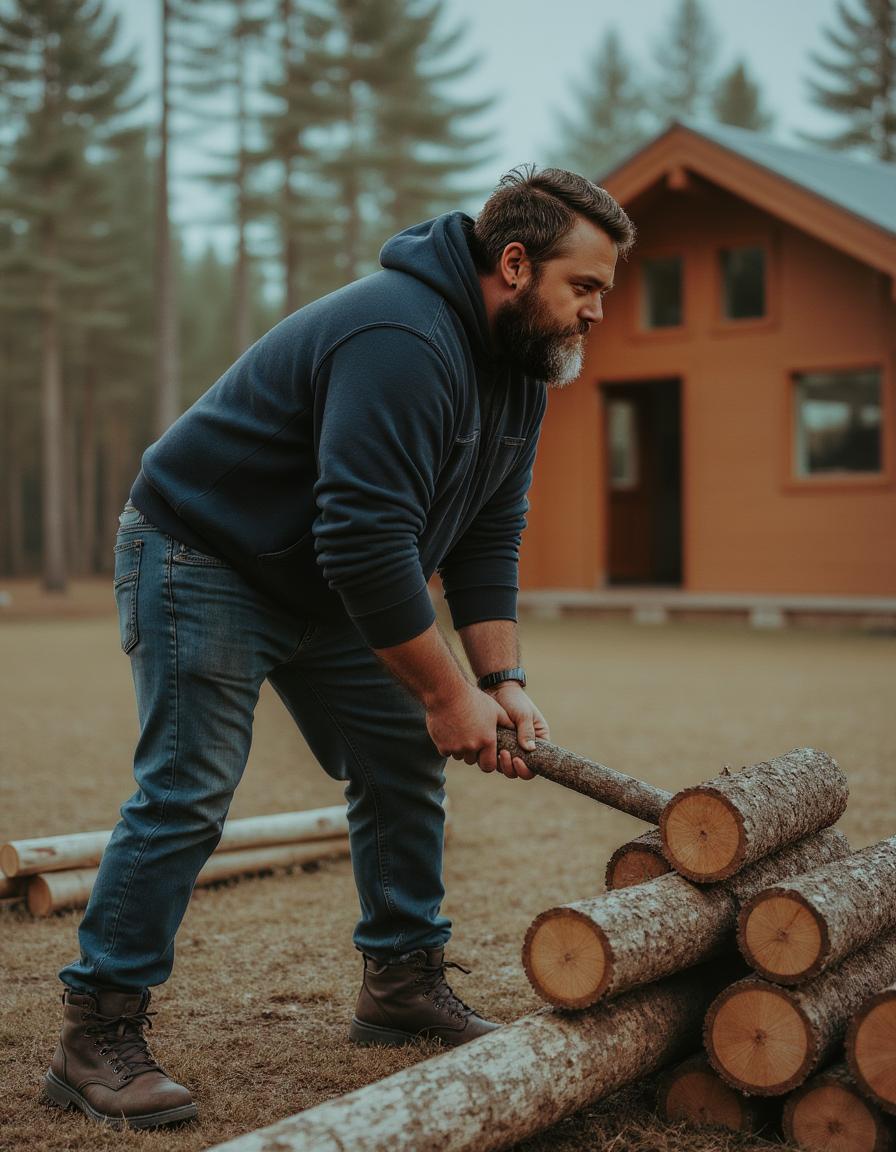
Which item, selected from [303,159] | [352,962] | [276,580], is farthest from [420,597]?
[303,159]

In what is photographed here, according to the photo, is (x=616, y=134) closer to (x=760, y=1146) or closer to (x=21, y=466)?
(x=21, y=466)

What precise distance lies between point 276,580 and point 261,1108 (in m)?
1.18

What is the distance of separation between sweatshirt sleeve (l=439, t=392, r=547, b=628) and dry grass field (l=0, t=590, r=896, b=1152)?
112cm

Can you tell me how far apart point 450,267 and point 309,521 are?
65 centimetres

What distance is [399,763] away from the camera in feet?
10.7

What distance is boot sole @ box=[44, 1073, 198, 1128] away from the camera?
8.97 feet

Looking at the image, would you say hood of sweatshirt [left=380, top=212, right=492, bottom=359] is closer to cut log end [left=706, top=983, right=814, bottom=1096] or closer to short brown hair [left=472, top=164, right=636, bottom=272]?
short brown hair [left=472, top=164, right=636, bottom=272]

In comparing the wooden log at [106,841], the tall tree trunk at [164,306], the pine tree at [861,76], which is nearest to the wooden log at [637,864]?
the wooden log at [106,841]

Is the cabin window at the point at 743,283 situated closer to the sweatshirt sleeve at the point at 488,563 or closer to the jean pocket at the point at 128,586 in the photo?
the sweatshirt sleeve at the point at 488,563

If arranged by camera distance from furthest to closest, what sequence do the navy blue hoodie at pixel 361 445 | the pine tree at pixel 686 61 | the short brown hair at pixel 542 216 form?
1. the pine tree at pixel 686 61
2. the short brown hair at pixel 542 216
3. the navy blue hoodie at pixel 361 445

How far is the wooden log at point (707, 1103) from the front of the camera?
9.15 feet

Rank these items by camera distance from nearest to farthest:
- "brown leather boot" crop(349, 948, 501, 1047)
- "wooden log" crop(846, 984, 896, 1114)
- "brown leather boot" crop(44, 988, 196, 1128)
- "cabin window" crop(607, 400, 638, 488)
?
"wooden log" crop(846, 984, 896, 1114) → "brown leather boot" crop(44, 988, 196, 1128) → "brown leather boot" crop(349, 948, 501, 1047) → "cabin window" crop(607, 400, 638, 488)

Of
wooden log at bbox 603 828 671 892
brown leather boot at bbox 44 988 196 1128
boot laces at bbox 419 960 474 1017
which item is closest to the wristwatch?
wooden log at bbox 603 828 671 892

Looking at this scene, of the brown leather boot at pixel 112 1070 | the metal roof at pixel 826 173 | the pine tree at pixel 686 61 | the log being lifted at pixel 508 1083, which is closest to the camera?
the log being lifted at pixel 508 1083
